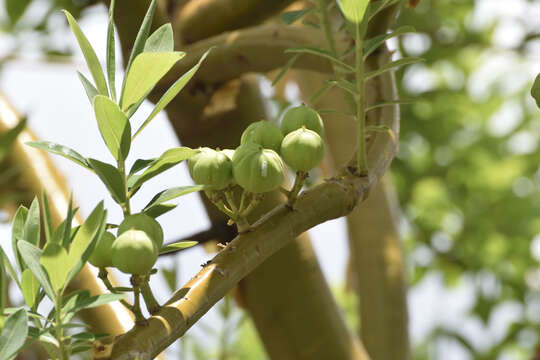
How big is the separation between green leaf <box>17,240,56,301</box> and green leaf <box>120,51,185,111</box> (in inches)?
2.5

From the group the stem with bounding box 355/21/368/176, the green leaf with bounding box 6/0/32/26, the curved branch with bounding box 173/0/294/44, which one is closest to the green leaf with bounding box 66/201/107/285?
the stem with bounding box 355/21/368/176

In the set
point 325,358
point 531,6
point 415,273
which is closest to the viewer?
point 325,358

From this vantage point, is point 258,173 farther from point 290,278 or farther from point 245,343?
point 245,343

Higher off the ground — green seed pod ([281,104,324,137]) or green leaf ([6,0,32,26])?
green leaf ([6,0,32,26])

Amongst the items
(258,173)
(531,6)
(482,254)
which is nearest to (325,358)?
(258,173)

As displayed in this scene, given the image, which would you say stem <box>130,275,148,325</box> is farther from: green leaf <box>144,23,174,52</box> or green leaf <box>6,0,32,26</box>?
green leaf <box>6,0,32,26</box>

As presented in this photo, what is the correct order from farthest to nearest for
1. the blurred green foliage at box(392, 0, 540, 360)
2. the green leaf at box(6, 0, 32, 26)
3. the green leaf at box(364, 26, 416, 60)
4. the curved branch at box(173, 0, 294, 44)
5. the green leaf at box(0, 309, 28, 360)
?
1. the blurred green foliage at box(392, 0, 540, 360)
2. the green leaf at box(6, 0, 32, 26)
3. the curved branch at box(173, 0, 294, 44)
4. the green leaf at box(364, 26, 416, 60)
5. the green leaf at box(0, 309, 28, 360)

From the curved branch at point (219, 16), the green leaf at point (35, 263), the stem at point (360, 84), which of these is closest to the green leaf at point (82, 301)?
the green leaf at point (35, 263)

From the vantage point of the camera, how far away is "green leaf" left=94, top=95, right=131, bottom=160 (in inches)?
8.3

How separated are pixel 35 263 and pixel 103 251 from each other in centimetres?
3

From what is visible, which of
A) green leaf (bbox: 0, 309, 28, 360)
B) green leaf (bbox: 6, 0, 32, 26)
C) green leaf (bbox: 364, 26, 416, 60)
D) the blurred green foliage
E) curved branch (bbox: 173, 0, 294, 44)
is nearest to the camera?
green leaf (bbox: 0, 309, 28, 360)

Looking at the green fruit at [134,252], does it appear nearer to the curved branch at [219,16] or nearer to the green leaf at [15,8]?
the curved branch at [219,16]

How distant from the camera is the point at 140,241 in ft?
0.68

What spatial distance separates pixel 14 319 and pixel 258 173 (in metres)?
0.09
